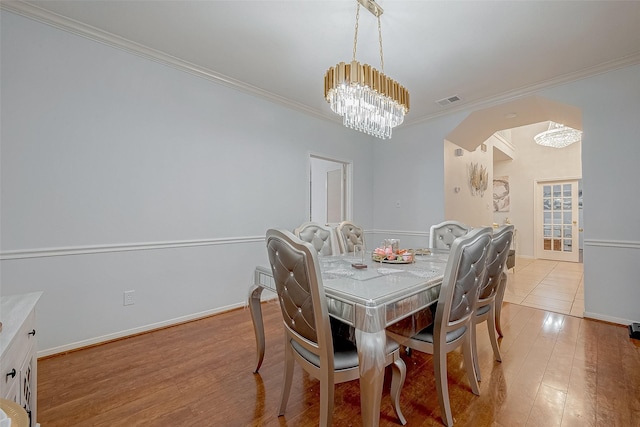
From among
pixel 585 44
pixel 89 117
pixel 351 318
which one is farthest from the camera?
pixel 585 44

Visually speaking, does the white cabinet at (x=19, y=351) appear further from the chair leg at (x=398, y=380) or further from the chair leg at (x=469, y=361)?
the chair leg at (x=469, y=361)

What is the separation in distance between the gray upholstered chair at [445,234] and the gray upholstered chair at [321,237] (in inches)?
41.8

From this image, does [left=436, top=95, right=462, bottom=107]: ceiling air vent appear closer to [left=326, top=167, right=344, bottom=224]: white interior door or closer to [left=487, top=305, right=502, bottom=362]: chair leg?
[left=326, top=167, right=344, bottom=224]: white interior door

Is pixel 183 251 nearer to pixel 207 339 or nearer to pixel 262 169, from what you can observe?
pixel 207 339

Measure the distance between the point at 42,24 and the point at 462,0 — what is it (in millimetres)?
3132

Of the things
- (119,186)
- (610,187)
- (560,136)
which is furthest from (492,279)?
(560,136)

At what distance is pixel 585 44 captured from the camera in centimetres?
246

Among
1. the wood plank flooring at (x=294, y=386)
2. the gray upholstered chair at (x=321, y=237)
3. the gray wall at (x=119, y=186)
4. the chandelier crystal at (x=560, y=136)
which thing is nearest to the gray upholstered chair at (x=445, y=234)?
the wood plank flooring at (x=294, y=386)

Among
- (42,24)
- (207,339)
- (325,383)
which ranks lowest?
(207,339)

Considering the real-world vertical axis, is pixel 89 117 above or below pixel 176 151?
above

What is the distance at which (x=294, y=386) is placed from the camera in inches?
68.6

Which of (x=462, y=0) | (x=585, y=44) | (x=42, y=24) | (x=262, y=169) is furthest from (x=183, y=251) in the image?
(x=585, y=44)

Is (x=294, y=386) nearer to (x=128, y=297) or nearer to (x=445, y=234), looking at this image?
(x=128, y=297)

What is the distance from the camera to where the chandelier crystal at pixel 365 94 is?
1.91 metres
